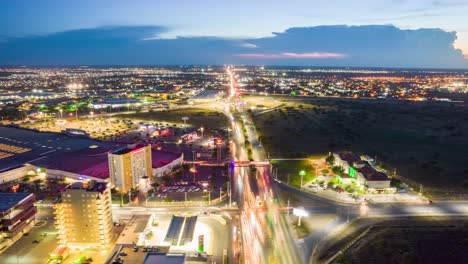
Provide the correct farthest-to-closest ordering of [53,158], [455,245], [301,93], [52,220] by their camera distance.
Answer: [301,93] < [53,158] < [52,220] < [455,245]

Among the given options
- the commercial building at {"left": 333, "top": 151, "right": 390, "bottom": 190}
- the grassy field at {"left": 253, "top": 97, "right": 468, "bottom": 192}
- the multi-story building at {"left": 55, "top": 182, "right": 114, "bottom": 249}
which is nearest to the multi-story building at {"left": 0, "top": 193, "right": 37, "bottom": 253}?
the multi-story building at {"left": 55, "top": 182, "right": 114, "bottom": 249}

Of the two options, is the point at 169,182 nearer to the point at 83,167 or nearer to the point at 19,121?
the point at 83,167

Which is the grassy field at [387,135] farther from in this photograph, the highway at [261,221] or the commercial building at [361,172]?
the highway at [261,221]

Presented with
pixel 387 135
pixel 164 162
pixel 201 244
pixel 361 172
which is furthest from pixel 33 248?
pixel 387 135

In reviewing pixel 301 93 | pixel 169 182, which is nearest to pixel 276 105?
pixel 301 93

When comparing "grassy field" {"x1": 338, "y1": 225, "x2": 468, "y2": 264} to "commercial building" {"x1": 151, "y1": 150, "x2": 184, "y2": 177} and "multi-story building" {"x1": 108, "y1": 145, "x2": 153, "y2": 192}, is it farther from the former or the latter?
"commercial building" {"x1": 151, "y1": 150, "x2": 184, "y2": 177}

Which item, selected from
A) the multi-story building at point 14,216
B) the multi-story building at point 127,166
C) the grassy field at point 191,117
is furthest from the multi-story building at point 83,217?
the grassy field at point 191,117

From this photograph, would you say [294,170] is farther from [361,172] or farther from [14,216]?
[14,216]
